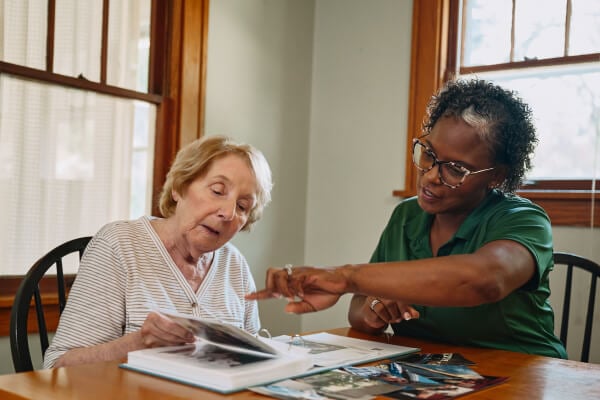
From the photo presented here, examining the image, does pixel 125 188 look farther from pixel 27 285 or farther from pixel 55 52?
pixel 27 285

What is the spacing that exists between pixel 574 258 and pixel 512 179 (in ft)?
1.13

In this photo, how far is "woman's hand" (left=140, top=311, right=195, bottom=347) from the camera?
4.44ft

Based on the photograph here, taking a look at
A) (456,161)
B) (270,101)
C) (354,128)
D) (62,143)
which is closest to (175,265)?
(456,161)

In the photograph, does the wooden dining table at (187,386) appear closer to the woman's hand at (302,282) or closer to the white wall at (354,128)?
the woman's hand at (302,282)

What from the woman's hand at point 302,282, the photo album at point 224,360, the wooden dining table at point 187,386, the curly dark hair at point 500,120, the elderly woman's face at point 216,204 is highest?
the curly dark hair at point 500,120

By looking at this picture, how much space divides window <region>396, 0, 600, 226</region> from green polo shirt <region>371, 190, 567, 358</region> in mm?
1085

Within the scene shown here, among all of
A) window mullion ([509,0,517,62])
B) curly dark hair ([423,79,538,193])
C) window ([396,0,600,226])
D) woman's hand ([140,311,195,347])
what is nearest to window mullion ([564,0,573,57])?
window ([396,0,600,226])

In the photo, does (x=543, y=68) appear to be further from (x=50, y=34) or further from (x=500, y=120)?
(x=50, y=34)

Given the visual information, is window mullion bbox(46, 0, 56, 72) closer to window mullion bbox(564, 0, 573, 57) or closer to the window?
the window

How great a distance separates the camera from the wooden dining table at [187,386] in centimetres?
107

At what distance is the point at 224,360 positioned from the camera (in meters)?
1.22

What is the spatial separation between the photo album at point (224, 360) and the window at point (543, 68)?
69.0 inches

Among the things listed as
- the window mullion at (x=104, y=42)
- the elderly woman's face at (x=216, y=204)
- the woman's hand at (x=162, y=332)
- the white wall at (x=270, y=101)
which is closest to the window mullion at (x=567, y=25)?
the white wall at (x=270, y=101)

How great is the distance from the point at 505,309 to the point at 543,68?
64.2 inches
